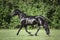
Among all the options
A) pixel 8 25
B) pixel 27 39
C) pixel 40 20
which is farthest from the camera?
pixel 8 25

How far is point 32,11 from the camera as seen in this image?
2717cm

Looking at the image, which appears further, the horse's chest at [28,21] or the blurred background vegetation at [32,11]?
the blurred background vegetation at [32,11]

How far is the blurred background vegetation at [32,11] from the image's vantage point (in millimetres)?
26875

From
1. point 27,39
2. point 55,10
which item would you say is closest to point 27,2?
point 55,10

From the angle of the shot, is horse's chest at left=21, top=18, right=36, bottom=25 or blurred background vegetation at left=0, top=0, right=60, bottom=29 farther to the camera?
blurred background vegetation at left=0, top=0, right=60, bottom=29

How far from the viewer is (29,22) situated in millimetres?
19219

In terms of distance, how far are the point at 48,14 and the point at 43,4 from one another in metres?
1.05

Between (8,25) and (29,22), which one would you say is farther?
(8,25)

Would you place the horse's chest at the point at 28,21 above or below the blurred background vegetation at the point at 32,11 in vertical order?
above

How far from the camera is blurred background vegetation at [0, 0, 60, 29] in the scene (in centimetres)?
2688

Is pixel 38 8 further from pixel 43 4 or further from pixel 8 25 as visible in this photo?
pixel 8 25

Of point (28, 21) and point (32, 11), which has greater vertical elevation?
point (28, 21)

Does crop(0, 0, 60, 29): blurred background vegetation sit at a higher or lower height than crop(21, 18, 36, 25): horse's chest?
lower

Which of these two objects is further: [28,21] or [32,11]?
[32,11]
